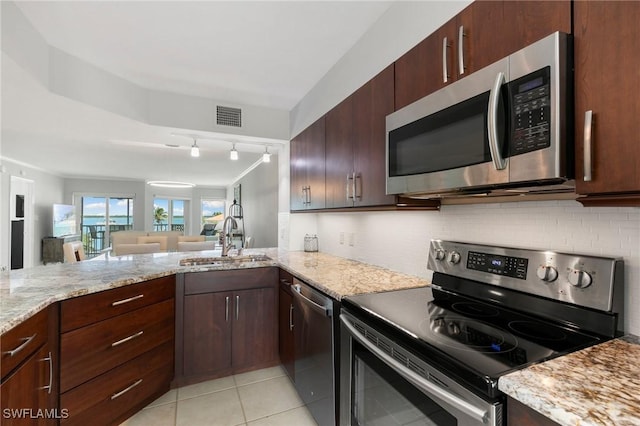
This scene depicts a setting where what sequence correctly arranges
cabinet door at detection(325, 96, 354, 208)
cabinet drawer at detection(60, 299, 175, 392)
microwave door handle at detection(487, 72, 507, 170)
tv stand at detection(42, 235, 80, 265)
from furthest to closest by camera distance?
1. tv stand at detection(42, 235, 80, 265)
2. cabinet door at detection(325, 96, 354, 208)
3. cabinet drawer at detection(60, 299, 175, 392)
4. microwave door handle at detection(487, 72, 507, 170)

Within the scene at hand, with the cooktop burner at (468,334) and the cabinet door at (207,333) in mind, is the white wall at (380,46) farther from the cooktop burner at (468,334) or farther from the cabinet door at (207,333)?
the cabinet door at (207,333)

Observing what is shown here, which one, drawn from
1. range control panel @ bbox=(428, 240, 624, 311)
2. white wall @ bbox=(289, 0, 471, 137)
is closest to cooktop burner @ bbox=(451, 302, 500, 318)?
range control panel @ bbox=(428, 240, 624, 311)

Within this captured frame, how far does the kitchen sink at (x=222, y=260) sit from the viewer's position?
7.85 ft

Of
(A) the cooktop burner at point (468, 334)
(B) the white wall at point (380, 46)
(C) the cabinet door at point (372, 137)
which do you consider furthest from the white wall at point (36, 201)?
(A) the cooktop burner at point (468, 334)

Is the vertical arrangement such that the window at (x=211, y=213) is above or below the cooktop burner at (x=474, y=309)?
above

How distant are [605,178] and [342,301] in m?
1.05

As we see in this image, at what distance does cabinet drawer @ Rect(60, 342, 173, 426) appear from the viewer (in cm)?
152

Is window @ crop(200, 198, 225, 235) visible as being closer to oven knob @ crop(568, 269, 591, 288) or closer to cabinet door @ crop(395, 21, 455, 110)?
cabinet door @ crop(395, 21, 455, 110)

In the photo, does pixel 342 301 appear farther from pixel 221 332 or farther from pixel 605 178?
pixel 221 332

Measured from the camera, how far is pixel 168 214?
→ 10133 millimetres

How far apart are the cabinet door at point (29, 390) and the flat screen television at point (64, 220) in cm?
802

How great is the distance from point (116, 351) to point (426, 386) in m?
1.71

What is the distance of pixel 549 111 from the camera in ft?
2.71

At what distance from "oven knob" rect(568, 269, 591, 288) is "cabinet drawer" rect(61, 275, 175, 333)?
2.15m
